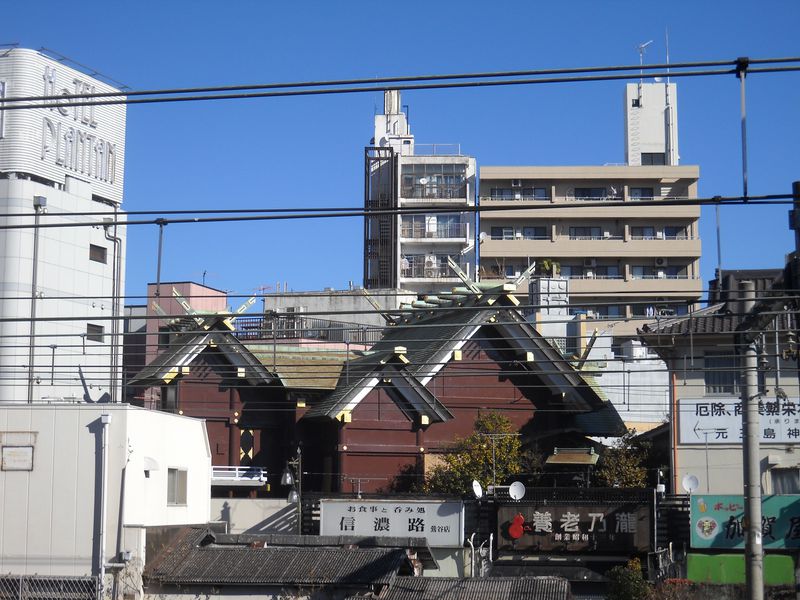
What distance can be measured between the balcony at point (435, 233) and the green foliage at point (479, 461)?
31.5m

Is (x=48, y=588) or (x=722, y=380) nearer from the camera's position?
(x=48, y=588)

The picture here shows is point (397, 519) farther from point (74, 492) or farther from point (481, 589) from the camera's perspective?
point (74, 492)

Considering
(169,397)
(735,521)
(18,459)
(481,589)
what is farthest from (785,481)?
(169,397)

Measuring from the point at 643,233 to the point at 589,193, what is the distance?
415cm

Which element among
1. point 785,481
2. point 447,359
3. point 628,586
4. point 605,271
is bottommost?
point 628,586

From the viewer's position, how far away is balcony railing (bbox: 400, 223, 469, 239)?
67750 mm

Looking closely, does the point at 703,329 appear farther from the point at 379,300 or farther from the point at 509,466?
the point at 379,300

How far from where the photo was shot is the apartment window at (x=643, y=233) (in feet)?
220

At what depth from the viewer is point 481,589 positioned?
2314 cm

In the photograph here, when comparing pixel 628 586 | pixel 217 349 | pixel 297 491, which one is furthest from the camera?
pixel 217 349

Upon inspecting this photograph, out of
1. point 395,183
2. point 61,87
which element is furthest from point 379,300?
point 61,87

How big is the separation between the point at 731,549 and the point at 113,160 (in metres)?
37.5

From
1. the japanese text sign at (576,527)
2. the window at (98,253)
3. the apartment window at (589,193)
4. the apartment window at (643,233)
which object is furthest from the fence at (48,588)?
the apartment window at (643,233)

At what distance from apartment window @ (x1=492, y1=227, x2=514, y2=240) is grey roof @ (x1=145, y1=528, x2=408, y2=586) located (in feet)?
139
